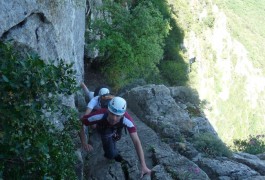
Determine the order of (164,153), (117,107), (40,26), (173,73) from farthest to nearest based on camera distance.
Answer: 1. (173,73)
2. (164,153)
3. (40,26)
4. (117,107)

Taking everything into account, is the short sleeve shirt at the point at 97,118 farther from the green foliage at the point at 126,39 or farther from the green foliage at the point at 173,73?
the green foliage at the point at 173,73

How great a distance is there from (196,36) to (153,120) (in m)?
26.1

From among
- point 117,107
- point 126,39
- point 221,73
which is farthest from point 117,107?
point 221,73

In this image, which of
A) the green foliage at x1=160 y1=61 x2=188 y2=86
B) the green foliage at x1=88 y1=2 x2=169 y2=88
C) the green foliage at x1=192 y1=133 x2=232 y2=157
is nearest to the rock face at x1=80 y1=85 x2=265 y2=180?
the green foliage at x1=192 y1=133 x2=232 y2=157

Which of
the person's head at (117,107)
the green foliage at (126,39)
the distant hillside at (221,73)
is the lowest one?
the distant hillside at (221,73)

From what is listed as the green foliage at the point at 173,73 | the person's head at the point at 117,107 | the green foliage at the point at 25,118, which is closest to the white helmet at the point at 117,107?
the person's head at the point at 117,107

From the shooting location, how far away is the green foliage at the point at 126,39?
54.6 ft

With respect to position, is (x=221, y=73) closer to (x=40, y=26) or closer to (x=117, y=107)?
(x=40, y=26)

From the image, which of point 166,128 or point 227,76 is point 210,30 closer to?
point 227,76

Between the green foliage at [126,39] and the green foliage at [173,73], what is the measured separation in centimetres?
1265

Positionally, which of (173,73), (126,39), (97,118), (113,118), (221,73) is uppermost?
(113,118)

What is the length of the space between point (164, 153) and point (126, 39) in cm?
779

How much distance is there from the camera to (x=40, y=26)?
28.2 ft

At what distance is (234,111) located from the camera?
141ft
